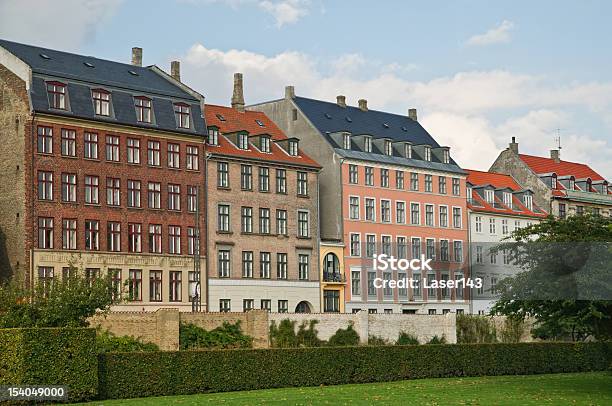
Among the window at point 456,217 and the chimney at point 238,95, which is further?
the window at point 456,217

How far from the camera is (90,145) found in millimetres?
71562

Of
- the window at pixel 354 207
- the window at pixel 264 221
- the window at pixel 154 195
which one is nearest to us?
the window at pixel 154 195

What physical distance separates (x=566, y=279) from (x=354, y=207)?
36.2 meters

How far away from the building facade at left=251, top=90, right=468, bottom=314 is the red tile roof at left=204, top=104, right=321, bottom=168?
7.85 feet

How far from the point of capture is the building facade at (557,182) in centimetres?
10706

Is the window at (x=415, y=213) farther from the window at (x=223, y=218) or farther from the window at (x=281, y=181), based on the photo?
the window at (x=223, y=218)

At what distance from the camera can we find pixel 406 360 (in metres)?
62.2

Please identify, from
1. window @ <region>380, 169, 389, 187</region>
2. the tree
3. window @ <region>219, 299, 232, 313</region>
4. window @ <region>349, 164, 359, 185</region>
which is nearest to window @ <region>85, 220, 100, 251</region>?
window @ <region>219, 299, 232, 313</region>

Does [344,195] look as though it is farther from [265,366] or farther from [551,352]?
[265,366]

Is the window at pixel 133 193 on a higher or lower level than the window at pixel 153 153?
lower

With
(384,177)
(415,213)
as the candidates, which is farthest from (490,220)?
(384,177)

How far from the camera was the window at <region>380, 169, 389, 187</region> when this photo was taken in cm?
8975

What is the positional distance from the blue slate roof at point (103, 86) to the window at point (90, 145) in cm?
105

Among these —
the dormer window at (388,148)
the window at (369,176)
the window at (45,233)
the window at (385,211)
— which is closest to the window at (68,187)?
the window at (45,233)
